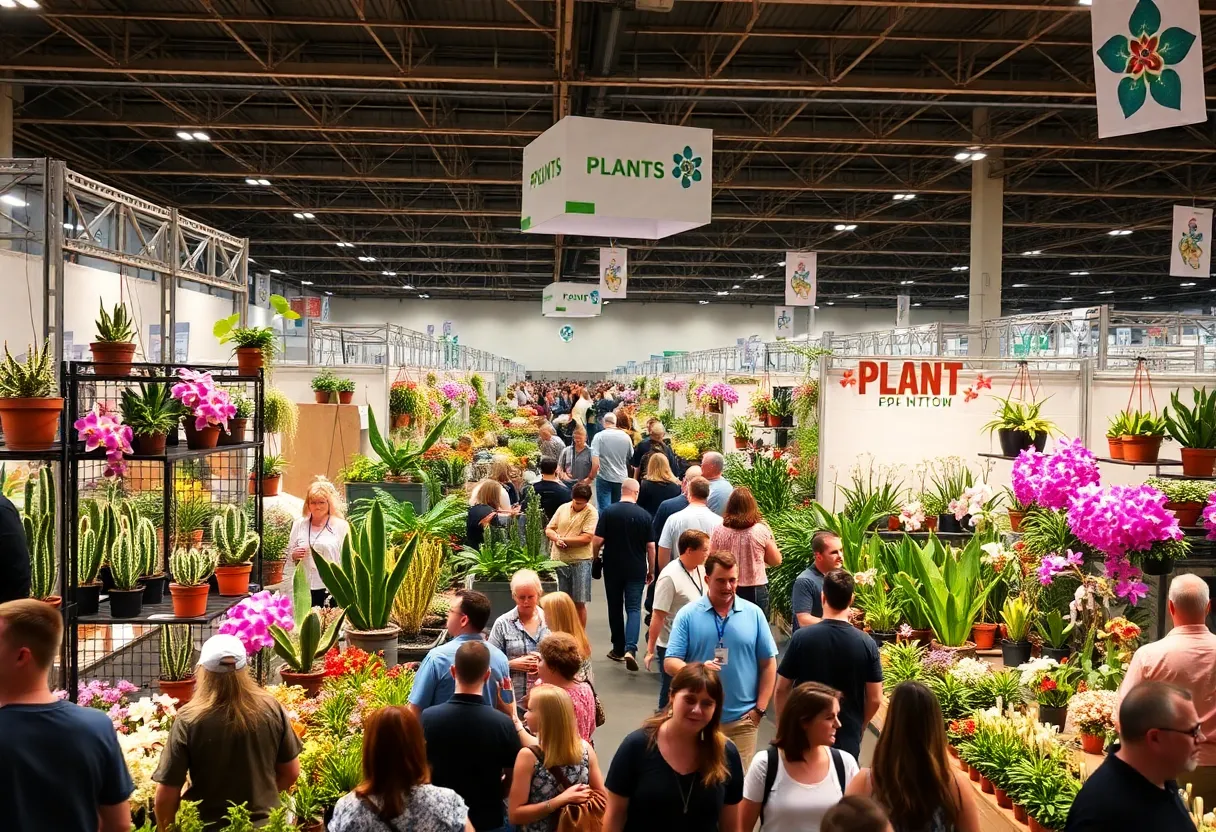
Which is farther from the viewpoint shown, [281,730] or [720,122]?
[720,122]

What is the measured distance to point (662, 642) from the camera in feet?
18.0

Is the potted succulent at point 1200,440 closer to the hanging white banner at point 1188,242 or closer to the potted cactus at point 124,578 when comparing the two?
the potted cactus at point 124,578

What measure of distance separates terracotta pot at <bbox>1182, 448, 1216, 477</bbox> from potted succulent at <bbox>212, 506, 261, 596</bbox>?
5.04 m

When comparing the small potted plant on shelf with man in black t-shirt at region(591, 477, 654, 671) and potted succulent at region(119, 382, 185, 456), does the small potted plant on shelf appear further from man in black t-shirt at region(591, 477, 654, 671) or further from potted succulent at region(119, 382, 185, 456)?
man in black t-shirt at region(591, 477, 654, 671)

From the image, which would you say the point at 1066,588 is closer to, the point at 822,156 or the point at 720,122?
the point at 720,122

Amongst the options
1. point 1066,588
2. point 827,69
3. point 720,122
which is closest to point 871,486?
point 1066,588

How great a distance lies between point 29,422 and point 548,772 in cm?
244

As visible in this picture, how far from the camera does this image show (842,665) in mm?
3951

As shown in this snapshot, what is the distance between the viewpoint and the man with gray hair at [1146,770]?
2463mm

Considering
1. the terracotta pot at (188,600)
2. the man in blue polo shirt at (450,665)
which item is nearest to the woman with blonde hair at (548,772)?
the man in blue polo shirt at (450,665)

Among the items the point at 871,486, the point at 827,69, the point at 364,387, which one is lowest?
the point at 871,486

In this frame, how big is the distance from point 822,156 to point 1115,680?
14760 mm

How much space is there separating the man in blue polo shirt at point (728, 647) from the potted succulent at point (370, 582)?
1.77 m

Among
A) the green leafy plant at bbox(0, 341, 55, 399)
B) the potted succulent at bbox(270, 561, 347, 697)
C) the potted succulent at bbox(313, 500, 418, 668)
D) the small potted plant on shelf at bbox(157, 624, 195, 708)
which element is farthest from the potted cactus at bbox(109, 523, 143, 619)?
the potted succulent at bbox(313, 500, 418, 668)
